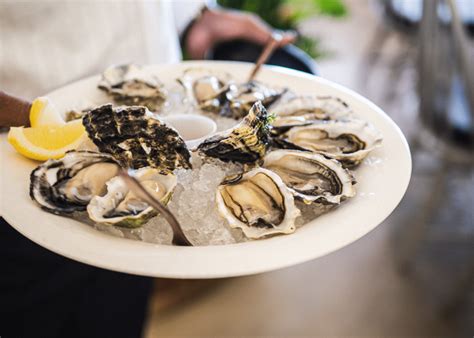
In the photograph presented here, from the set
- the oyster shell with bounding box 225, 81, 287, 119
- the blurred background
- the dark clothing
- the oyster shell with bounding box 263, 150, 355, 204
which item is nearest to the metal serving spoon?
the oyster shell with bounding box 263, 150, 355, 204

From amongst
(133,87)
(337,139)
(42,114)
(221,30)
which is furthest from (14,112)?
(221,30)

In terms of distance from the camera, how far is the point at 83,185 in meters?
0.51

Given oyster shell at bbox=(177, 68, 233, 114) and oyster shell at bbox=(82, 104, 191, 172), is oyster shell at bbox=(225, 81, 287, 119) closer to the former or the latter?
oyster shell at bbox=(177, 68, 233, 114)

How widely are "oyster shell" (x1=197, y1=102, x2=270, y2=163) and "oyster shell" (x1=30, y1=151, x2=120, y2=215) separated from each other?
10 centimetres

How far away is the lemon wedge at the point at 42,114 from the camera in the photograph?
569 millimetres

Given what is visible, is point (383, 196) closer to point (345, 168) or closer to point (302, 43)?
point (345, 168)

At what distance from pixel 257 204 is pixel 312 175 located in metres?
0.08

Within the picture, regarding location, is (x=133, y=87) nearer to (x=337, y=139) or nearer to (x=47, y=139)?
(x=47, y=139)

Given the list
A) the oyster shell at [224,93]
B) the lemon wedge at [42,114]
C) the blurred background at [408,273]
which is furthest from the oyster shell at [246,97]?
the blurred background at [408,273]

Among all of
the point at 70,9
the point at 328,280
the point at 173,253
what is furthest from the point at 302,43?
the point at 173,253

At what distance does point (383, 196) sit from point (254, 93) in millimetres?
230

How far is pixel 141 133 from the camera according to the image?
19.6 inches

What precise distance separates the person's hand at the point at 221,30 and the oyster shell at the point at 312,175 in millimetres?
500

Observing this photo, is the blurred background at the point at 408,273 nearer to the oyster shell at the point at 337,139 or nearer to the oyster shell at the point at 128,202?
the oyster shell at the point at 337,139
